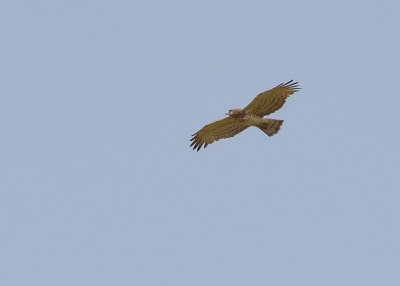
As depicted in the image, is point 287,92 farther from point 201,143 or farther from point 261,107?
point 201,143

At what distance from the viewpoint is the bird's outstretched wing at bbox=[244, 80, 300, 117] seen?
36969 millimetres

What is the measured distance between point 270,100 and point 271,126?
1201 mm

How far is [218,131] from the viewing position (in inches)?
1532

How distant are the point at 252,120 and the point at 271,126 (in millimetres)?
582

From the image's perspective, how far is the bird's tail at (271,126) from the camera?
3822 centimetres

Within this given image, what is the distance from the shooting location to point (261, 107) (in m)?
37.7

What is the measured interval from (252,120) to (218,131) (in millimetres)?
1247

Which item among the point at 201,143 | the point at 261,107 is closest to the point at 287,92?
the point at 261,107

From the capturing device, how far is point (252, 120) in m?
38.2

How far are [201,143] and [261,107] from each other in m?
2.44

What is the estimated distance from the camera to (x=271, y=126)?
38.3m

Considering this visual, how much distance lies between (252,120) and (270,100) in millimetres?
1103

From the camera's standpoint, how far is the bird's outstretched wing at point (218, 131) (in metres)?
38.3

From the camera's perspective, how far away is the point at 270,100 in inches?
A: 1469
